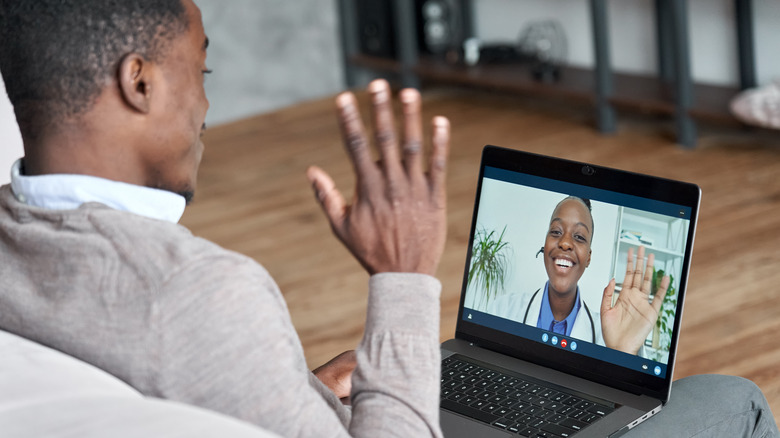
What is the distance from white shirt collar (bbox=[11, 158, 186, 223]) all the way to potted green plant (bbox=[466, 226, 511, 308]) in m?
0.54

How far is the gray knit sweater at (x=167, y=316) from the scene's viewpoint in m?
0.78

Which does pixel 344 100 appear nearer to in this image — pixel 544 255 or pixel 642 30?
pixel 544 255

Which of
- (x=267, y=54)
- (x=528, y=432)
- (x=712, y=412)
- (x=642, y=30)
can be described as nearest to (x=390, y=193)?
(x=528, y=432)

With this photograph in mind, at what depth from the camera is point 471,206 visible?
3.55 metres

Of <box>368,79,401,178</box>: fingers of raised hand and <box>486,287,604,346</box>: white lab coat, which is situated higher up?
<box>368,79,401,178</box>: fingers of raised hand

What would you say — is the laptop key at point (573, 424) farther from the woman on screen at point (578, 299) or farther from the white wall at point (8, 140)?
the white wall at point (8, 140)

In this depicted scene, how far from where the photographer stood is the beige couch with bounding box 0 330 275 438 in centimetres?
69

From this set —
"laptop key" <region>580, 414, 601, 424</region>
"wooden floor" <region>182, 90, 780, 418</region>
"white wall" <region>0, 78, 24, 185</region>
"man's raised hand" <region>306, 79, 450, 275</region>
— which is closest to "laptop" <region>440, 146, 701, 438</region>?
"laptop key" <region>580, 414, 601, 424</region>

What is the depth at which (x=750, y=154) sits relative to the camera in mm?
3791

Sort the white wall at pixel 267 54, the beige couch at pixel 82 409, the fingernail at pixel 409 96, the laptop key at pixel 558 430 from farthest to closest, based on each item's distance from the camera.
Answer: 1. the white wall at pixel 267 54
2. the laptop key at pixel 558 430
3. the fingernail at pixel 409 96
4. the beige couch at pixel 82 409

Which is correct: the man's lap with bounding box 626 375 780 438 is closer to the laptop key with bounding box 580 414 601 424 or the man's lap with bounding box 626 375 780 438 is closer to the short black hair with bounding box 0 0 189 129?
the laptop key with bounding box 580 414 601 424

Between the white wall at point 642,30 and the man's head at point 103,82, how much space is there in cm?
354

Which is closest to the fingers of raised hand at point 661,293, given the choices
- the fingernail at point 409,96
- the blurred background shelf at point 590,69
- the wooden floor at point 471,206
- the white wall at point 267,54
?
the fingernail at point 409,96

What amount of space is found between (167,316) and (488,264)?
0.64m
